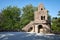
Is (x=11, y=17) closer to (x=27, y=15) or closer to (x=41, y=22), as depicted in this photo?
(x=27, y=15)

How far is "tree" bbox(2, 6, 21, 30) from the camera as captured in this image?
3766 centimetres

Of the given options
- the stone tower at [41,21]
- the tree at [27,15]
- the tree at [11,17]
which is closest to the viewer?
the stone tower at [41,21]

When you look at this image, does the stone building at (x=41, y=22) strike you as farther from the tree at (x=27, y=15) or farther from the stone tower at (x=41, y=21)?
the tree at (x=27, y=15)

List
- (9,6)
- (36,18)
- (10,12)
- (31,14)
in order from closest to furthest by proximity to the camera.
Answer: (36,18) < (31,14) < (10,12) < (9,6)

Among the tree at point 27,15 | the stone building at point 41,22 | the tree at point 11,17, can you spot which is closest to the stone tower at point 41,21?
the stone building at point 41,22

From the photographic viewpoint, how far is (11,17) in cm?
3975

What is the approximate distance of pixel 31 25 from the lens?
1067 inches

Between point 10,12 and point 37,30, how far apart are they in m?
17.2

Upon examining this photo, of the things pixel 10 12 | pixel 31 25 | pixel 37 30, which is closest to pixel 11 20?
pixel 10 12

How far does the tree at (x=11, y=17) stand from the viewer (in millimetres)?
37662

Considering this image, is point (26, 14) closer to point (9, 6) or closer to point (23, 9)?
point (23, 9)

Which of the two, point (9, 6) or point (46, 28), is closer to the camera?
point (46, 28)

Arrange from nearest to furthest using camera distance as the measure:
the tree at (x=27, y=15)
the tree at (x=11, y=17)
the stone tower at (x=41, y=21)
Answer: the stone tower at (x=41, y=21), the tree at (x=27, y=15), the tree at (x=11, y=17)

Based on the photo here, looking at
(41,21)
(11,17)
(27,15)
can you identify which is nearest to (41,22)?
(41,21)
